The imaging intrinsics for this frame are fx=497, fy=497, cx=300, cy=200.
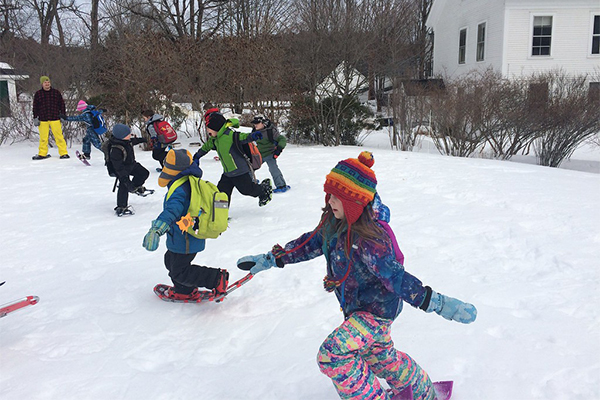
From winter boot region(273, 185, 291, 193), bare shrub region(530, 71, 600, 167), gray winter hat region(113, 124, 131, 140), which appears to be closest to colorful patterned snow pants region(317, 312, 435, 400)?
gray winter hat region(113, 124, 131, 140)

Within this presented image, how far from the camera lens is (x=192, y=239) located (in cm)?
368

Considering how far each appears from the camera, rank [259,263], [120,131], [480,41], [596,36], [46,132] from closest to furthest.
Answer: [259,263] < [120,131] < [46,132] < [596,36] < [480,41]

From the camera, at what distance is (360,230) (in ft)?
7.34

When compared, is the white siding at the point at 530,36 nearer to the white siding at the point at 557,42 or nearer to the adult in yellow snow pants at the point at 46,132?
the white siding at the point at 557,42

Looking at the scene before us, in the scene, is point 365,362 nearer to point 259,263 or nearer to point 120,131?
point 259,263

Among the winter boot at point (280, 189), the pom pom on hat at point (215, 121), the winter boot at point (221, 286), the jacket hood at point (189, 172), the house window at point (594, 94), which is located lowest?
the winter boot at point (221, 286)

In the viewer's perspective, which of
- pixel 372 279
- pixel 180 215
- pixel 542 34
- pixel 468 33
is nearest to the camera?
pixel 372 279

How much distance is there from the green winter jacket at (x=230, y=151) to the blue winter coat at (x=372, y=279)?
3677 mm

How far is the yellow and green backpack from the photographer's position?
358cm

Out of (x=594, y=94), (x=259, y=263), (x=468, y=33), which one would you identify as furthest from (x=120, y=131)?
(x=468, y=33)

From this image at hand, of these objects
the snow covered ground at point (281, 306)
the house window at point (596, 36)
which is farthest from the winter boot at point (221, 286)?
the house window at point (596, 36)

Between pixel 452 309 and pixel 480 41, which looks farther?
pixel 480 41

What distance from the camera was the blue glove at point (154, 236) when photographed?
317cm

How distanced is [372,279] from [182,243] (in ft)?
5.94
